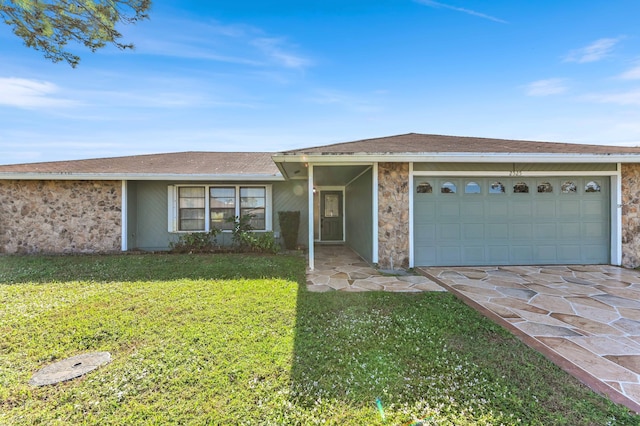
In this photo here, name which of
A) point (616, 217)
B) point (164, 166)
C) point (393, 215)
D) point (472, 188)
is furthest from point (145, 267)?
point (616, 217)

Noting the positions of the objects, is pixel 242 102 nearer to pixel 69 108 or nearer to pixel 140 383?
pixel 69 108

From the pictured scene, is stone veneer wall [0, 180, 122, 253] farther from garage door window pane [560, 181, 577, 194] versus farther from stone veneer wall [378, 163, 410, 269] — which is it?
garage door window pane [560, 181, 577, 194]

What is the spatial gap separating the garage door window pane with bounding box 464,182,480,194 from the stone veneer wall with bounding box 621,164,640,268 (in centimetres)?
334

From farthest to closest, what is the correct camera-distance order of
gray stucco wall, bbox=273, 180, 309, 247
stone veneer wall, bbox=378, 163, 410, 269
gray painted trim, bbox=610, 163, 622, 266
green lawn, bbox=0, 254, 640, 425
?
gray stucco wall, bbox=273, 180, 309, 247 → gray painted trim, bbox=610, 163, 622, 266 → stone veneer wall, bbox=378, 163, 410, 269 → green lawn, bbox=0, 254, 640, 425

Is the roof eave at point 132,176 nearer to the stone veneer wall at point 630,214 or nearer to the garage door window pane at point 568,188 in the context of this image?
the garage door window pane at point 568,188

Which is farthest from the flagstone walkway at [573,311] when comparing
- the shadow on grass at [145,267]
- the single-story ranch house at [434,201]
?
the shadow on grass at [145,267]

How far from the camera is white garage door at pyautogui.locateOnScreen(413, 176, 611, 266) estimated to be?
6.80 meters

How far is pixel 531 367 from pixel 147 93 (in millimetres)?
9838

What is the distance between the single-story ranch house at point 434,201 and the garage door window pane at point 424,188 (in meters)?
0.02

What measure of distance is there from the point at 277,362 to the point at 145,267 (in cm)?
564

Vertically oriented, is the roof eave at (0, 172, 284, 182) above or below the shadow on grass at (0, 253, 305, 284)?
above

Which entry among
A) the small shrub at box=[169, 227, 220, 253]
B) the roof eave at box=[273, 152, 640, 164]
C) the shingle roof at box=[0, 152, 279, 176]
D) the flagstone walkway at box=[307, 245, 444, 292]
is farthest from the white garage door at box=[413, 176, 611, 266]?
the small shrub at box=[169, 227, 220, 253]

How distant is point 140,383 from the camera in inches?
95.3

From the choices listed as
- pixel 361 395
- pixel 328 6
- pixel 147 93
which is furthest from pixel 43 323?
pixel 328 6
